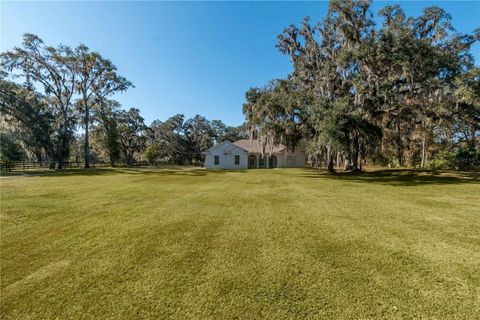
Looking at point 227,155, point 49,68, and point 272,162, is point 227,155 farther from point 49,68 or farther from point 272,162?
point 49,68

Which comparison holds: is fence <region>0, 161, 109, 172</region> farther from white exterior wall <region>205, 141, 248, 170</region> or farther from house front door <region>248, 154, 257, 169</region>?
house front door <region>248, 154, 257, 169</region>

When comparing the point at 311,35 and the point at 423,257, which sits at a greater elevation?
the point at 311,35

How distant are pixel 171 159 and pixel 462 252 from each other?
158ft

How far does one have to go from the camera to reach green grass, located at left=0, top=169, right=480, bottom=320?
241 centimetres

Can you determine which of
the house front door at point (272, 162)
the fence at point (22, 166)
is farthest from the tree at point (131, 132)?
the house front door at point (272, 162)

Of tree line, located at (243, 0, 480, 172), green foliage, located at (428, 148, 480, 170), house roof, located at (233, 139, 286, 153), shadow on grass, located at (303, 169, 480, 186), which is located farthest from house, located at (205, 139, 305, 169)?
green foliage, located at (428, 148, 480, 170)

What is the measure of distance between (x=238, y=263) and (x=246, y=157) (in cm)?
2559

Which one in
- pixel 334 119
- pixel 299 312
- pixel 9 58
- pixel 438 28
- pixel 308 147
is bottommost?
pixel 299 312

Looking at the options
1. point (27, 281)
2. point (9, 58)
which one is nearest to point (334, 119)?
point (27, 281)

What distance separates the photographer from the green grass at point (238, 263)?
2408 millimetres

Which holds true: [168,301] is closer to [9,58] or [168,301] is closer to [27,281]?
[27,281]

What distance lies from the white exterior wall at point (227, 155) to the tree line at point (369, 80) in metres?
8.83

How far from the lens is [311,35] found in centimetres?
1894

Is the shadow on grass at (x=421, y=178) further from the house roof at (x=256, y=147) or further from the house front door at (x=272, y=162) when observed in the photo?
the house front door at (x=272, y=162)
